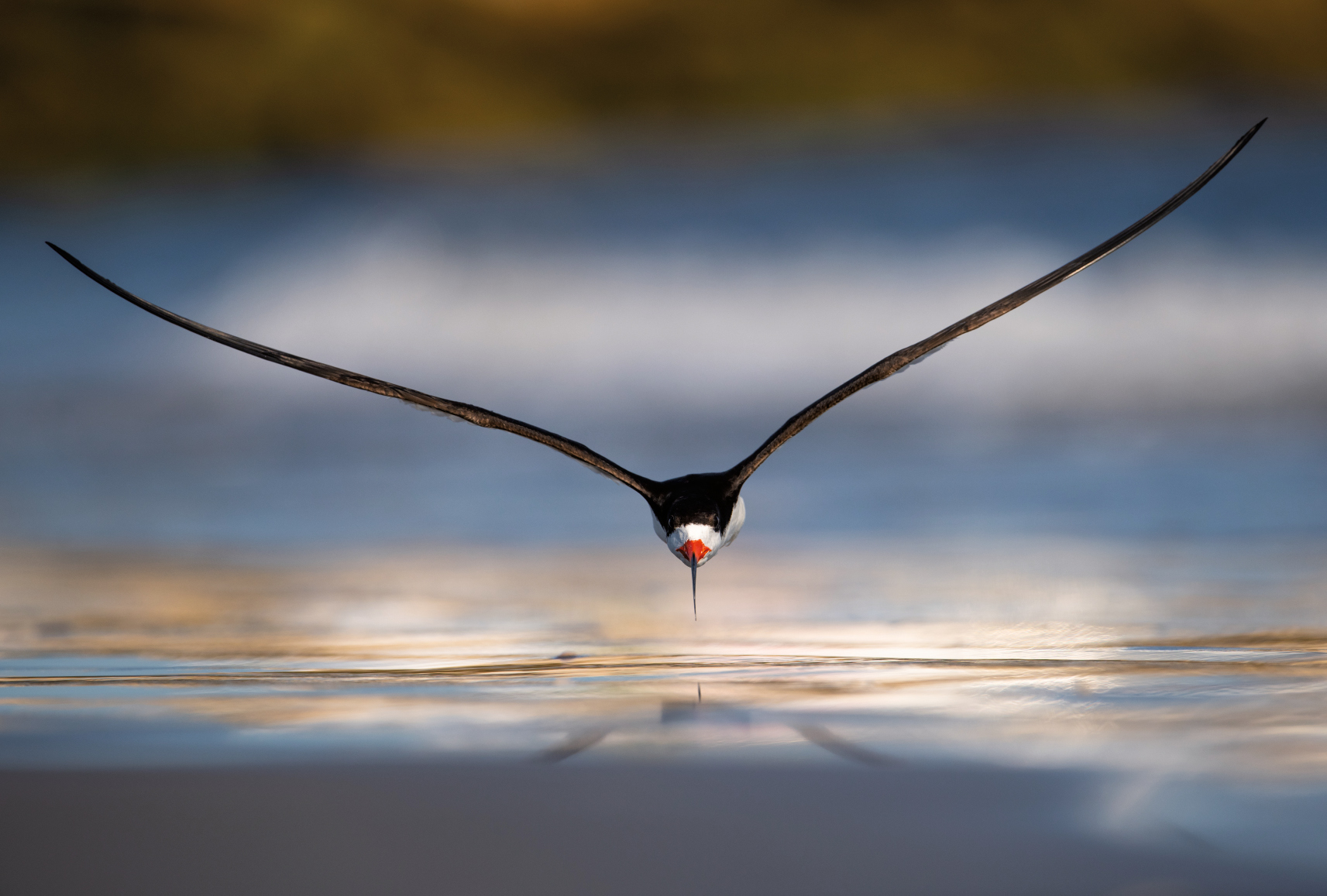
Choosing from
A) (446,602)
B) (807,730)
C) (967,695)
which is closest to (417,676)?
(446,602)

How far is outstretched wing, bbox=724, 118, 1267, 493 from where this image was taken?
5883 millimetres

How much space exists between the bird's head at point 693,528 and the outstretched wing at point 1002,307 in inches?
23.4

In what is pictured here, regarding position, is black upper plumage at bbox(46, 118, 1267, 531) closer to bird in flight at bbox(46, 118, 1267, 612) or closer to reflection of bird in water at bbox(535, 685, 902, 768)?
bird in flight at bbox(46, 118, 1267, 612)

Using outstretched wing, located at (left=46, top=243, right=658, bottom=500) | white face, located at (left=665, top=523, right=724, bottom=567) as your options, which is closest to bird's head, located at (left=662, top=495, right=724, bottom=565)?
white face, located at (left=665, top=523, right=724, bottom=567)

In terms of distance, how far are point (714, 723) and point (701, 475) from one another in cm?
250

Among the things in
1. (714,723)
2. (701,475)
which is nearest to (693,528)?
(701,475)

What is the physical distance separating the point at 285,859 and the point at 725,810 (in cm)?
134

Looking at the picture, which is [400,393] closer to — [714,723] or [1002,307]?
[714,723]

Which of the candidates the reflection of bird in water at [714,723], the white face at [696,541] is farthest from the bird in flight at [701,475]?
the reflection of bird in water at [714,723]

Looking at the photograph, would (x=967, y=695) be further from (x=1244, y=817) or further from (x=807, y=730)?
(x=1244, y=817)

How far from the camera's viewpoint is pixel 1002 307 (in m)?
6.05

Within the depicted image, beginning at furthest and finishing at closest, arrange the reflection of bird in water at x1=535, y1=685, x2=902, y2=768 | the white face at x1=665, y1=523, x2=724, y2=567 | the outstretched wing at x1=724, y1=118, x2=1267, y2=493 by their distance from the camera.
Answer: the white face at x1=665, y1=523, x2=724, y2=567, the outstretched wing at x1=724, y1=118, x2=1267, y2=493, the reflection of bird in water at x1=535, y1=685, x2=902, y2=768

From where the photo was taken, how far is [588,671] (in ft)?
18.4

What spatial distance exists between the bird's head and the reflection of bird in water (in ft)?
3.90
